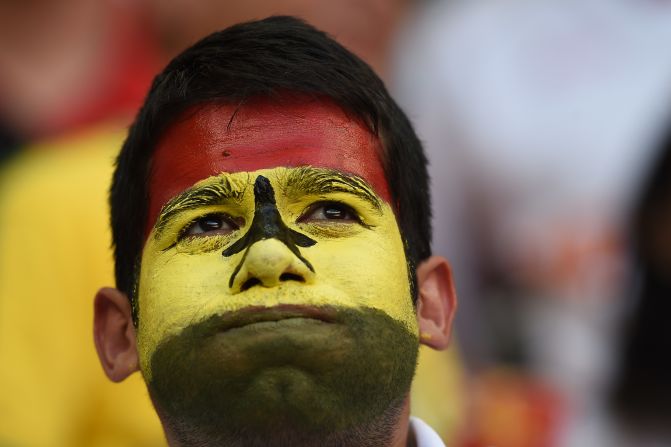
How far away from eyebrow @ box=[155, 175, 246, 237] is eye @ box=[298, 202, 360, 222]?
138 mm

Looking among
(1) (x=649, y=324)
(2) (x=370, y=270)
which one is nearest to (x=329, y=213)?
(2) (x=370, y=270)

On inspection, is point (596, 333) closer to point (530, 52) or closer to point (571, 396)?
point (571, 396)

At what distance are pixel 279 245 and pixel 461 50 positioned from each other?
12.8 ft

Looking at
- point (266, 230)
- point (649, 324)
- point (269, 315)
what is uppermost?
point (266, 230)

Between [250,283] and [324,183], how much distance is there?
298mm

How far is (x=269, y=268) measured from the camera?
2.49m

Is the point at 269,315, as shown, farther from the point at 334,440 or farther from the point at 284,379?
the point at 334,440

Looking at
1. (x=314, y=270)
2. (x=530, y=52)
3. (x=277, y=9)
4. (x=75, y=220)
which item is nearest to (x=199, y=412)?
(x=314, y=270)

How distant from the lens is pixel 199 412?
2518 mm

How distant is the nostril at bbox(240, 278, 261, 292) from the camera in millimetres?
2516

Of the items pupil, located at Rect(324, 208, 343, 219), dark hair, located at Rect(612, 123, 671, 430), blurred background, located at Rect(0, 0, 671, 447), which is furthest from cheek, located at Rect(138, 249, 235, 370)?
dark hair, located at Rect(612, 123, 671, 430)

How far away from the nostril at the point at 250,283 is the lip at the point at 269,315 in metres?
0.05

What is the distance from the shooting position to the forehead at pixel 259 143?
8.93ft

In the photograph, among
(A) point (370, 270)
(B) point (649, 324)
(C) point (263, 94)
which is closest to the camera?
(A) point (370, 270)
